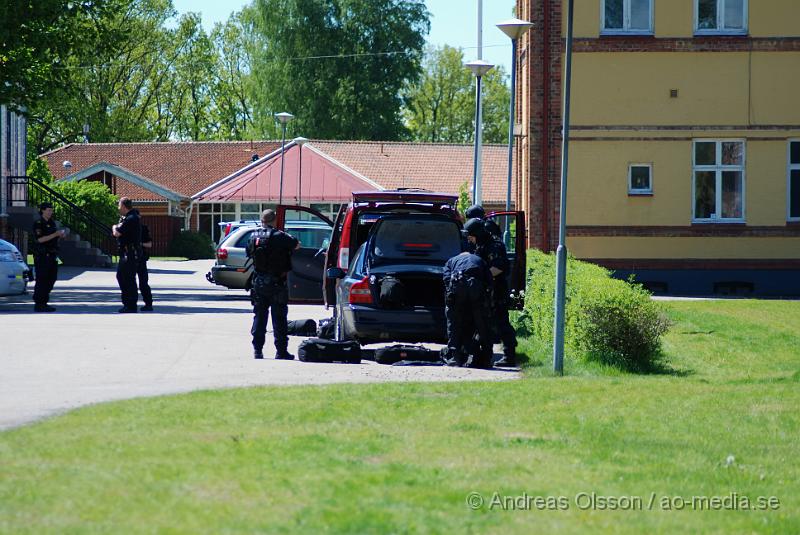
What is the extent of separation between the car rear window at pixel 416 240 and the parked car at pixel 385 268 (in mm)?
23

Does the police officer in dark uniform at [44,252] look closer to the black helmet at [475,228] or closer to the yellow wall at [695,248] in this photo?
the black helmet at [475,228]

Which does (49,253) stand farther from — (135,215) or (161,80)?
(161,80)

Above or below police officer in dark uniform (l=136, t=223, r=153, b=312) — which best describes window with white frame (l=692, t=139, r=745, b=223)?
above

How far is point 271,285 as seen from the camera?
48.3 feet

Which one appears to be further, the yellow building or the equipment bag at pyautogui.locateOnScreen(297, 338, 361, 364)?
the yellow building

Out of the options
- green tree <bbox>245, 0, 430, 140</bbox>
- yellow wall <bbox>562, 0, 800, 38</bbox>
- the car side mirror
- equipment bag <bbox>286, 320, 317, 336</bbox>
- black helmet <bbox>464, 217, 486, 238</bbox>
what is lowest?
equipment bag <bbox>286, 320, 317, 336</bbox>

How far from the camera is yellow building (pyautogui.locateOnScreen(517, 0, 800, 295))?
28.5 metres

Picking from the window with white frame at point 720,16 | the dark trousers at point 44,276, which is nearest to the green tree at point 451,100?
the window with white frame at point 720,16

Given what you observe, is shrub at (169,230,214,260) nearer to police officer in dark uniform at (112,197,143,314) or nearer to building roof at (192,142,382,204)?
building roof at (192,142,382,204)

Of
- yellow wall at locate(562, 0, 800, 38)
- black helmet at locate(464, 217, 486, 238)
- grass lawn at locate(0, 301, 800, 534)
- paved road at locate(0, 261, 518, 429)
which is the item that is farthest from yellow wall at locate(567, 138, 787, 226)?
grass lawn at locate(0, 301, 800, 534)

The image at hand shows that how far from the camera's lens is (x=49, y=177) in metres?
50.9

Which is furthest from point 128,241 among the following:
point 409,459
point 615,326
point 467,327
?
point 409,459

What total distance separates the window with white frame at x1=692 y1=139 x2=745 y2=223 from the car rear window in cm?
1411

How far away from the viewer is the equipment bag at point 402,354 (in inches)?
580
